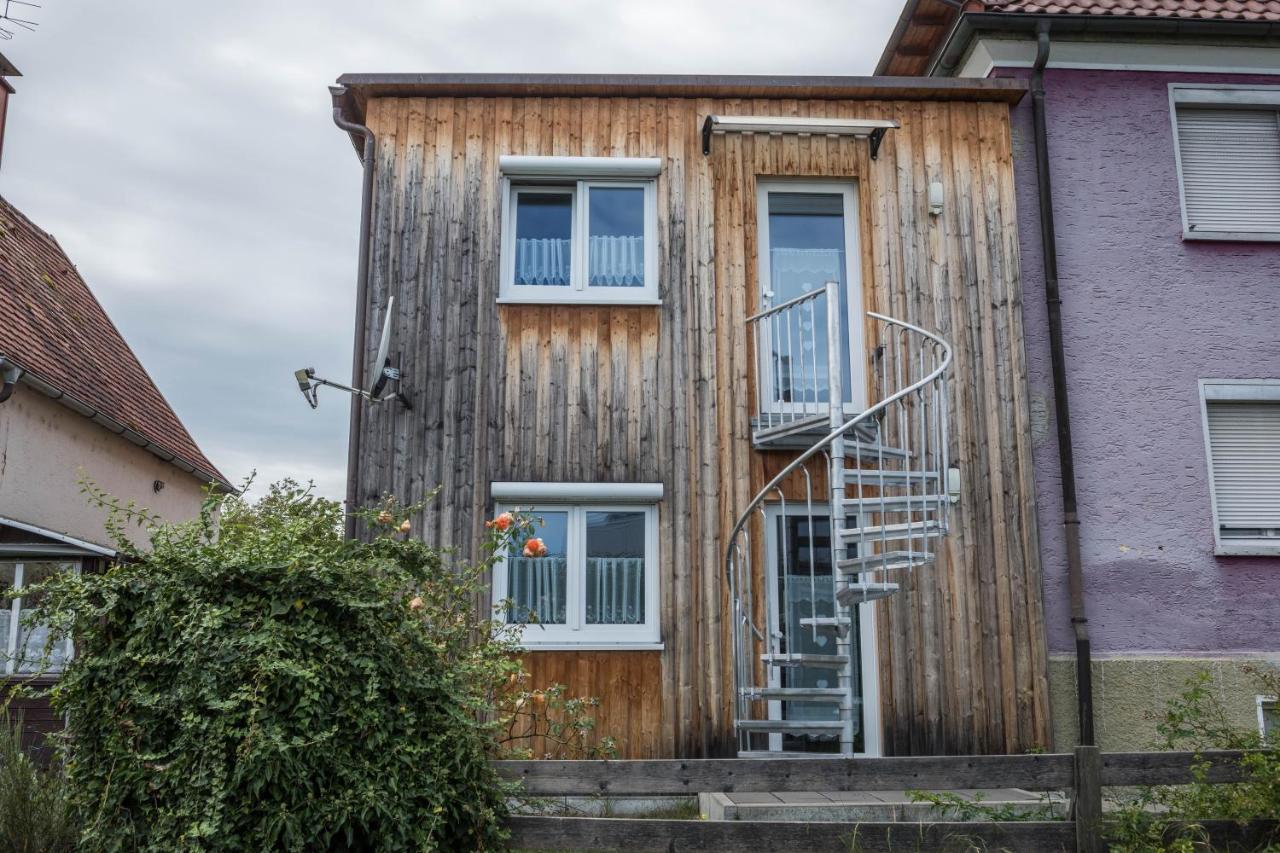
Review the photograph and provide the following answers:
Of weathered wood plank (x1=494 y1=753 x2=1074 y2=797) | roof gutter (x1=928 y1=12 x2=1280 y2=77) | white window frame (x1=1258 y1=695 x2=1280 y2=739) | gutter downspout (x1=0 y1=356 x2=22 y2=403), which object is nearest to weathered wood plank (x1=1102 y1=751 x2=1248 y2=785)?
weathered wood plank (x1=494 y1=753 x2=1074 y2=797)

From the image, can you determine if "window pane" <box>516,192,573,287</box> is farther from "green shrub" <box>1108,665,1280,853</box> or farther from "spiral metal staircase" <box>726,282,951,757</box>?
"green shrub" <box>1108,665,1280,853</box>

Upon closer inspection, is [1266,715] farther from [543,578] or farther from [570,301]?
[570,301]

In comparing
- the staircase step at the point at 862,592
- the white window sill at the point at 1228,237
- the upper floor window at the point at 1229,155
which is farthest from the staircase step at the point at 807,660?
the upper floor window at the point at 1229,155

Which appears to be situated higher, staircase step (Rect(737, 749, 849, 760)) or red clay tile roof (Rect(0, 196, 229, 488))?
red clay tile roof (Rect(0, 196, 229, 488))

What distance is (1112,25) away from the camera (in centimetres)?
861

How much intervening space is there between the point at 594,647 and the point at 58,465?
7702 millimetres

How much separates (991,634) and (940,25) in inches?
212

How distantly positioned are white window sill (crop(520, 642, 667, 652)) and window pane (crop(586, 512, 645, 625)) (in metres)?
0.18

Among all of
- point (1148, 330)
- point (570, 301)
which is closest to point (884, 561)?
point (570, 301)

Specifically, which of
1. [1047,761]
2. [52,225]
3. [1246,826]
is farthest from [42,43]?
[52,225]

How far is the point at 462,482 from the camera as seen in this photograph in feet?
25.5

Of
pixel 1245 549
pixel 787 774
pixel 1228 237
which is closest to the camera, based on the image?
pixel 787 774

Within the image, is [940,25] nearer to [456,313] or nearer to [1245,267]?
[1245,267]

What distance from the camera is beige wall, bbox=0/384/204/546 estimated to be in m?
11.2
